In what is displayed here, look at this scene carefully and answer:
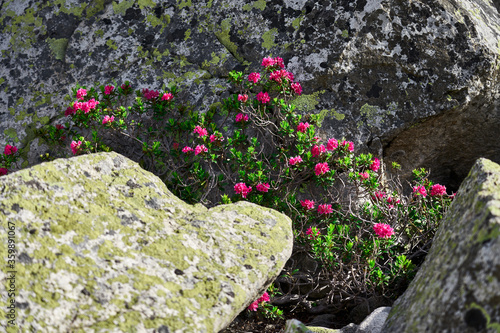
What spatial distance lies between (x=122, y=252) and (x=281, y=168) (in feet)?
7.14

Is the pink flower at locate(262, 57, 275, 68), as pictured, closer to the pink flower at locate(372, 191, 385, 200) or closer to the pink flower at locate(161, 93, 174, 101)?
the pink flower at locate(161, 93, 174, 101)

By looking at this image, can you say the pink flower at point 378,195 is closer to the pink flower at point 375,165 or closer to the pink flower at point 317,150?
the pink flower at point 375,165

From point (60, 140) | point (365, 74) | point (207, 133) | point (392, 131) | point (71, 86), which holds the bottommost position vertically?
point (60, 140)

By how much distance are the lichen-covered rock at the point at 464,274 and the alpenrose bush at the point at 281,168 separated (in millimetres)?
1466

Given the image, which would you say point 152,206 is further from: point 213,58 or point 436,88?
point 436,88

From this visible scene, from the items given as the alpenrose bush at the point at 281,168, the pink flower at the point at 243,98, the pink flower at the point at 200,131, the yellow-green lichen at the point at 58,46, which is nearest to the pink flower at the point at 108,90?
the alpenrose bush at the point at 281,168

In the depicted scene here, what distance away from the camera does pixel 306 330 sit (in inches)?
109

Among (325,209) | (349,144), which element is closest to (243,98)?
(349,144)

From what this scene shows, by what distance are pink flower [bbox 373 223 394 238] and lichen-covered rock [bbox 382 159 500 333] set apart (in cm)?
131

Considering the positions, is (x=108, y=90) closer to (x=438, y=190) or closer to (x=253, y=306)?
(x=253, y=306)

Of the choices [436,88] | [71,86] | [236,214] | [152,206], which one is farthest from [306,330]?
[71,86]

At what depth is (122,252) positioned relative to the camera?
2613 millimetres

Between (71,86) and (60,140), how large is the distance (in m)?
0.71

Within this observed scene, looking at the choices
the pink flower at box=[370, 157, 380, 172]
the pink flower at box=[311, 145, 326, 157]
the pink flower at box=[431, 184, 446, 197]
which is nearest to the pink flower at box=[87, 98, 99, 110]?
the pink flower at box=[311, 145, 326, 157]
